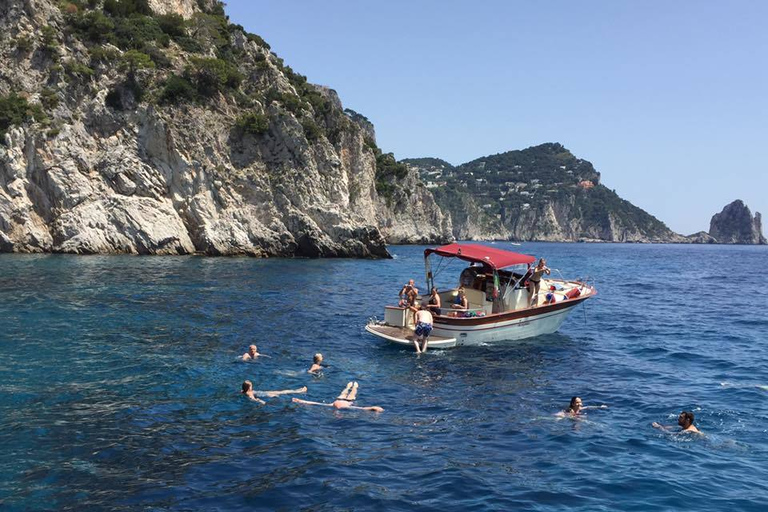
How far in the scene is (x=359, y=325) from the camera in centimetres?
2405

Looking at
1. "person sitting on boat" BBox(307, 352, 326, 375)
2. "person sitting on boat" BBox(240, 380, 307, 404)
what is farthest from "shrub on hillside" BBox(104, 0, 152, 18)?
"person sitting on boat" BBox(240, 380, 307, 404)

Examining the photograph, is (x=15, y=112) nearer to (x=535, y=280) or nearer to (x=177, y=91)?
(x=177, y=91)

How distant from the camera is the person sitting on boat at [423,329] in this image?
63.9ft

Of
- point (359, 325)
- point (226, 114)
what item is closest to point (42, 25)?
point (226, 114)

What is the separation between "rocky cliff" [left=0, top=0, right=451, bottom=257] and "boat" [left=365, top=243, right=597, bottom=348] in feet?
108

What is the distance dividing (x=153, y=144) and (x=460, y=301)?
3768 centimetres

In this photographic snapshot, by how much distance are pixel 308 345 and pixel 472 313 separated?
602 centimetres

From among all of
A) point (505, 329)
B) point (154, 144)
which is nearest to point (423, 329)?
point (505, 329)

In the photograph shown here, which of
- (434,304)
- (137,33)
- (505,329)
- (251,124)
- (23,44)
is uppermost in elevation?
(137,33)

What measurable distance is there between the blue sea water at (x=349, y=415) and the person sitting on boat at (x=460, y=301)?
66.4 inches

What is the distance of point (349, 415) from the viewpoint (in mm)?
13078

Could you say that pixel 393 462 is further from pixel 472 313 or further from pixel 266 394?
pixel 472 313

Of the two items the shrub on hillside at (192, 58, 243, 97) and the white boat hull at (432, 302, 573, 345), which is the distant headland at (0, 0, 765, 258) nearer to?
the shrub on hillside at (192, 58, 243, 97)

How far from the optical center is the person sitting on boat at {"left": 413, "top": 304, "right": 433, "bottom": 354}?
19469mm
